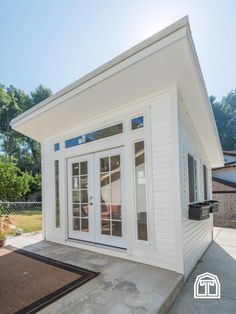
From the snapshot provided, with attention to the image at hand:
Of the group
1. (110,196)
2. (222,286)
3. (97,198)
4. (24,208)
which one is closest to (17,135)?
(24,208)

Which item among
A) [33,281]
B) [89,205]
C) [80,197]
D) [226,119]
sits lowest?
[33,281]

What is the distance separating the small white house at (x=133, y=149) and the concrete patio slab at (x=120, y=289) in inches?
9.3

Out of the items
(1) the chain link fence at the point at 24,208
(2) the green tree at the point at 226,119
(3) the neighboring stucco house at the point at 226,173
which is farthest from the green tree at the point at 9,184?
(2) the green tree at the point at 226,119

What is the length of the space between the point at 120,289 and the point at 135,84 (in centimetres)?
268

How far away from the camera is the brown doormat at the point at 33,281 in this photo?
7.32ft

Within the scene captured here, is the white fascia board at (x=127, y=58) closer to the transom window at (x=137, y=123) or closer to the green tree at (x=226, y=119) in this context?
the transom window at (x=137, y=123)

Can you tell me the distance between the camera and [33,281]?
2754 mm

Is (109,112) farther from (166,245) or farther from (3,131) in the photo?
(3,131)

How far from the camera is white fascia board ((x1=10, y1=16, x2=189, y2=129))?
2162 millimetres

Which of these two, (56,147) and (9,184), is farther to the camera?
(9,184)

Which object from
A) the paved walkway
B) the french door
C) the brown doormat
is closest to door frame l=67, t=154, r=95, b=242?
the french door

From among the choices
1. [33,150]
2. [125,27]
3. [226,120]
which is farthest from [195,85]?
[226,120]

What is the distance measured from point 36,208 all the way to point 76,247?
767 cm

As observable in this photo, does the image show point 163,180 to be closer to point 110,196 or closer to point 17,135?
point 110,196
